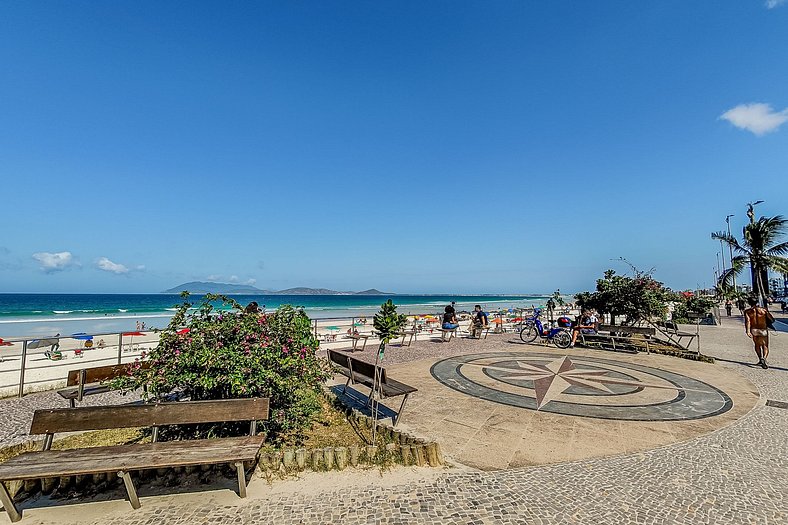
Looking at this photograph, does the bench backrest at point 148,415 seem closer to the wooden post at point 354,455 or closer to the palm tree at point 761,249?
the wooden post at point 354,455

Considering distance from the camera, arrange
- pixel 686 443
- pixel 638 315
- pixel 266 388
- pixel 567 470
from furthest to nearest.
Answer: pixel 638 315 → pixel 686 443 → pixel 266 388 → pixel 567 470

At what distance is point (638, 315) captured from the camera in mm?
13766

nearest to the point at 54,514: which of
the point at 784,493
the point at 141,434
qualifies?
the point at 141,434

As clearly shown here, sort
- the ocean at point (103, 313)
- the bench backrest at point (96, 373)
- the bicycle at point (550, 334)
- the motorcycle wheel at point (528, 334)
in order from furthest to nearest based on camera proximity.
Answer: the ocean at point (103, 313) < the motorcycle wheel at point (528, 334) < the bicycle at point (550, 334) < the bench backrest at point (96, 373)

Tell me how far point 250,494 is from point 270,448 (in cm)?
77

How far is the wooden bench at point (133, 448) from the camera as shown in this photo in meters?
3.09

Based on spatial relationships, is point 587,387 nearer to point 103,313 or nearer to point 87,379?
point 87,379

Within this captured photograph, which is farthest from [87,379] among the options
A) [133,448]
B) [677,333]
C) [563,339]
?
[677,333]

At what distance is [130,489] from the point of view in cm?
325

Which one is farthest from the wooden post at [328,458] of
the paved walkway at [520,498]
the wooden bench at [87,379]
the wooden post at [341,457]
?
the wooden bench at [87,379]

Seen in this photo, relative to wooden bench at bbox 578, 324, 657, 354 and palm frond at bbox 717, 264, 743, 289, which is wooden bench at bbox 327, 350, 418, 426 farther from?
palm frond at bbox 717, 264, 743, 289

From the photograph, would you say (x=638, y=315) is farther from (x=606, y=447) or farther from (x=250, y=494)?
(x=250, y=494)

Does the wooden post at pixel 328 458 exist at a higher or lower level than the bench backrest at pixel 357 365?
lower

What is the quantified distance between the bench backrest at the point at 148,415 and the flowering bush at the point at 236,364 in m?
0.27
